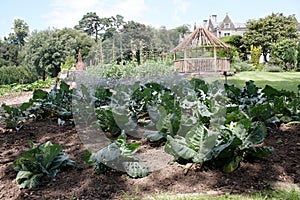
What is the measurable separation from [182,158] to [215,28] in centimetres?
3826

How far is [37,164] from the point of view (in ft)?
7.37

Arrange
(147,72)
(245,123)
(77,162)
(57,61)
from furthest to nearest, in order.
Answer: (57,61), (147,72), (77,162), (245,123)

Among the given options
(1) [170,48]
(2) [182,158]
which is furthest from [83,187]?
(1) [170,48]

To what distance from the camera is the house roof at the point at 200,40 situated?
15.7 meters

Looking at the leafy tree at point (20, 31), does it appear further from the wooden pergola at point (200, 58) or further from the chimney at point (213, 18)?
the wooden pergola at point (200, 58)

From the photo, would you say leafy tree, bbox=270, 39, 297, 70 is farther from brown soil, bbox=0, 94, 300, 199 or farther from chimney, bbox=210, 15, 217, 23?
chimney, bbox=210, 15, 217, 23

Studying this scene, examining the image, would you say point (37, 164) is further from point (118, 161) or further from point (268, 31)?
point (268, 31)

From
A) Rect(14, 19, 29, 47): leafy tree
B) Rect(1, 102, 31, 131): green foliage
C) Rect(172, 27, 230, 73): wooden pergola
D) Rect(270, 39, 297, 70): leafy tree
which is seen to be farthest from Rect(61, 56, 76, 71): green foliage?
Rect(14, 19, 29, 47): leafy tree

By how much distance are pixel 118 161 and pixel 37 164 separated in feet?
1.84

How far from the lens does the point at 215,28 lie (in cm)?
3875

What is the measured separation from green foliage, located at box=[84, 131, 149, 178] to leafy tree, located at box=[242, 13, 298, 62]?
2640 centimetres

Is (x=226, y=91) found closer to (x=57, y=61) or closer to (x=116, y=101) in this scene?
(x=116, y=101)

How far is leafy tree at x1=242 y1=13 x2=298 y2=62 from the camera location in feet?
89.5

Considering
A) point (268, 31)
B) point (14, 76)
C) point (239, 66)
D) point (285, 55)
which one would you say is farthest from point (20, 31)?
point (285, 55)
